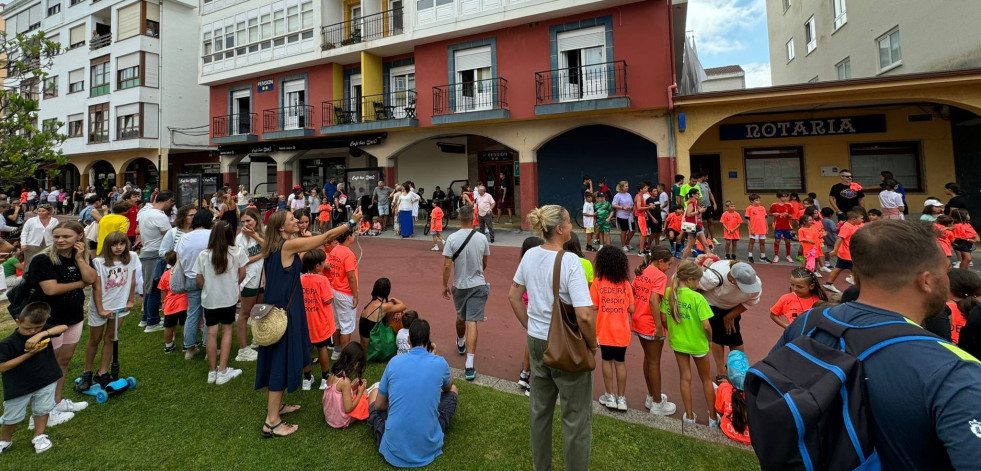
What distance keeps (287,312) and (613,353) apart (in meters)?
2.92

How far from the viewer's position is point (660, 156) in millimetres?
13367

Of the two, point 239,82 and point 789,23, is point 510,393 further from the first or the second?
point 789,23

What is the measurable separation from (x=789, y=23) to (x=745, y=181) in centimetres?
1315

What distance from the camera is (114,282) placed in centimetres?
458

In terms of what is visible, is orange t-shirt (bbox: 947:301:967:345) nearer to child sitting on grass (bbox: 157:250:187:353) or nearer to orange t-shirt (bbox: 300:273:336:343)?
orange t-shirt (bbox: 300:273:336:343)

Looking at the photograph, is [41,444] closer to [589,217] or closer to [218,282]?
[218,282]

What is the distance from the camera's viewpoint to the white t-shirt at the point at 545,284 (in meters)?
2.76

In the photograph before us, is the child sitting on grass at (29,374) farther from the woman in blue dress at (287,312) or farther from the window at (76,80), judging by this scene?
the window at (76,80)

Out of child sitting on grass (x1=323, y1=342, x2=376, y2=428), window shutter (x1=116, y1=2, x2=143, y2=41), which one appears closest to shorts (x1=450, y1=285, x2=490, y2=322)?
child sitting on grass (x1=323, y1=342, x2=376, y2=428)

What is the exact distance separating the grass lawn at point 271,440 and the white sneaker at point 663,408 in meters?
0.34

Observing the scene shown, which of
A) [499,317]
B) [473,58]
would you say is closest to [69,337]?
[499,317]

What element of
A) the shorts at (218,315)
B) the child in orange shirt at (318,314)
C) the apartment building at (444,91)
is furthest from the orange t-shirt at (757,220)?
the shorts at (218,315)

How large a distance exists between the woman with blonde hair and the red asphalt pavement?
5.08ft

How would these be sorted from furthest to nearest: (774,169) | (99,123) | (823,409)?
(99,123) → (774,169) → (823,409)
